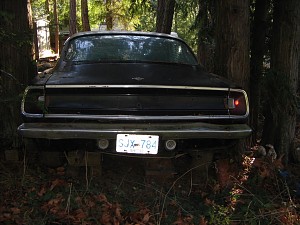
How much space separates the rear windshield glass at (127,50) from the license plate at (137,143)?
4.17 ft

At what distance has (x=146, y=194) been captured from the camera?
3.79 metres

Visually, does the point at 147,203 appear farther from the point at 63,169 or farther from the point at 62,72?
the point at 62,72

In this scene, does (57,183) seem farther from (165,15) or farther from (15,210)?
(165,15)

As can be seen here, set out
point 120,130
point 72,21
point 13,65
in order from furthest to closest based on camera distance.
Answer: point 72,21
point 13,65
point 120,130

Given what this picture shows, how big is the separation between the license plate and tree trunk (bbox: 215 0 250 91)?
169 cm

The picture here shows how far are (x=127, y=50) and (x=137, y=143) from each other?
1.58 meters

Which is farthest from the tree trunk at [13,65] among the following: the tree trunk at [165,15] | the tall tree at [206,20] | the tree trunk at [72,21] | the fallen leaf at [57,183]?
the tree trunk at [72,21]

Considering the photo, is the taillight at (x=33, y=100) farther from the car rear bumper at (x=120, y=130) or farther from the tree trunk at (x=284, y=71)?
the tree trunk at (x=284, y=71)

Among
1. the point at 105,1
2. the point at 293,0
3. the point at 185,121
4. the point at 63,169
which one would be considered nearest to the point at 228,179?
the point at 185,121

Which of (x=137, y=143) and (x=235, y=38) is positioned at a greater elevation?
(x=235, y=38)

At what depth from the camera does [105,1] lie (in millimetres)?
23828

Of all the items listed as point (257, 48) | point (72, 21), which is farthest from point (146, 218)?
point (72, 21)

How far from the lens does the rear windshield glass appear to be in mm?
4406

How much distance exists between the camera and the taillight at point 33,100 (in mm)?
3385
